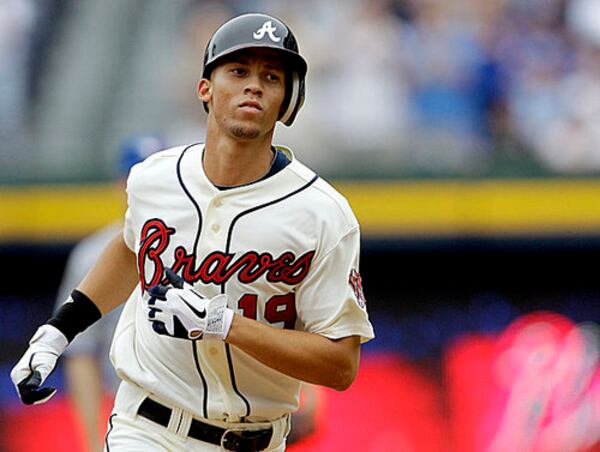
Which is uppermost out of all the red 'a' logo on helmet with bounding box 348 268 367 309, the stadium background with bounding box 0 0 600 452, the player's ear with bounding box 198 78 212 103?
the player's ear with bounding box 198 78 212 103

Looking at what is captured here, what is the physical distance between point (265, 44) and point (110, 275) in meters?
0.93

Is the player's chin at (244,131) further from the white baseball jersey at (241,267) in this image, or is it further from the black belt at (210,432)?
the black belt at (210,432)

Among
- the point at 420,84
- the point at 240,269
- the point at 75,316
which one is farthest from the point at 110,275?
the point at 420,84

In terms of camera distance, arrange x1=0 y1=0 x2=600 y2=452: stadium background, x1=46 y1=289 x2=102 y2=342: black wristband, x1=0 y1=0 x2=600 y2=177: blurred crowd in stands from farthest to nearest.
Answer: x1=0 y1=0 x2=600 y2=177: blurred crowd in stands
x1=0 y1=0 x2=600 y2=452: stadium background
x1=46 y1=289 x2=102 y2=342: black wristband

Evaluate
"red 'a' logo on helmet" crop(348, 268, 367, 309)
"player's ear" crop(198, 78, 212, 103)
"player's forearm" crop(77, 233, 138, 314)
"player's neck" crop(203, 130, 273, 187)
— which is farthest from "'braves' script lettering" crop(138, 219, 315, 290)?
"player's ear" crop(198, 78, 212, 103)

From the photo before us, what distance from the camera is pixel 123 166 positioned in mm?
5906

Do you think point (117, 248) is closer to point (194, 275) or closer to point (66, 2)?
point (194, 275)

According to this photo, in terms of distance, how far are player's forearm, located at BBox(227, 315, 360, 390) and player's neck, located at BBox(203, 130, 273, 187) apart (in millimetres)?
467

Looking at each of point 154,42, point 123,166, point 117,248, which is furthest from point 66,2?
point 117,248

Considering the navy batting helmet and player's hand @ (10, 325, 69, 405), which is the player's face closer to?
the navy batting helmet

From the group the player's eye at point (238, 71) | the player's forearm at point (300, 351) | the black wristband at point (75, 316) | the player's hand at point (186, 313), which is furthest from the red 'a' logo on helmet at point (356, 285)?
the black wristband at point (75, 316)

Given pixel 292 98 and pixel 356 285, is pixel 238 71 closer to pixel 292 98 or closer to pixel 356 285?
pixel 292 98

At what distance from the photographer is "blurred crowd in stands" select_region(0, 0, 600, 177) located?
7727mm

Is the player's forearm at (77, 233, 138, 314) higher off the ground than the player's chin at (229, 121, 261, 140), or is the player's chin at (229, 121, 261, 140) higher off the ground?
the player's chin at (229, 121, 261, 140)
